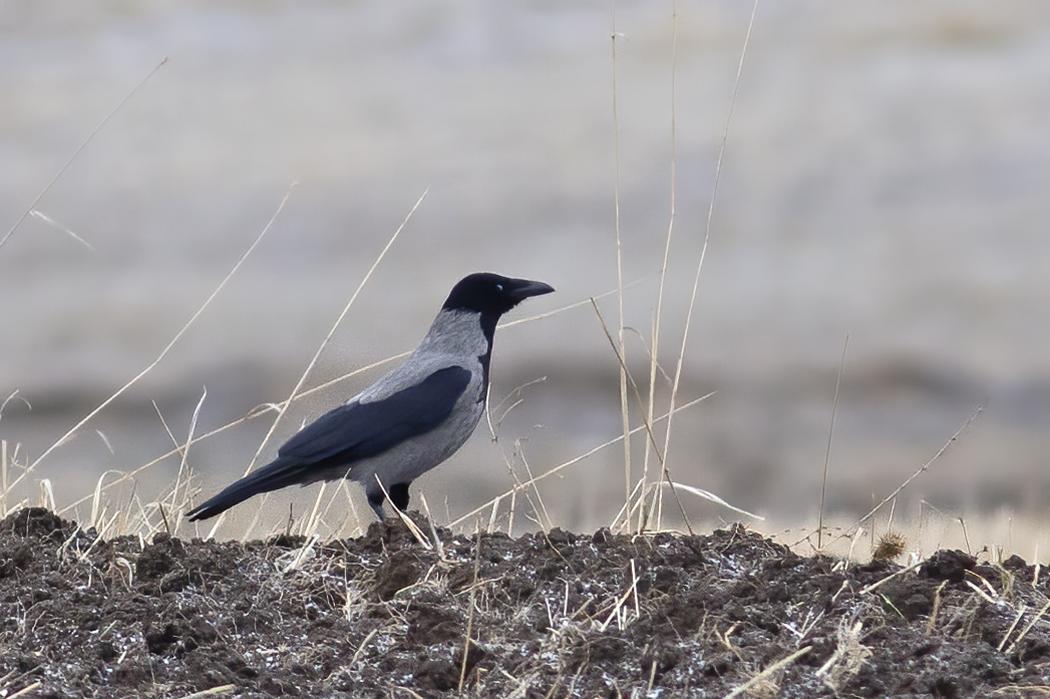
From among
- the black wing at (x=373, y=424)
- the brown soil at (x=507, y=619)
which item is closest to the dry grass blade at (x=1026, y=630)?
the brown soil at (x=507, y=619)

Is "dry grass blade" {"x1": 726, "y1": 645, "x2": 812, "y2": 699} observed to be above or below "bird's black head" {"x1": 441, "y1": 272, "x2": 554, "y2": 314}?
below

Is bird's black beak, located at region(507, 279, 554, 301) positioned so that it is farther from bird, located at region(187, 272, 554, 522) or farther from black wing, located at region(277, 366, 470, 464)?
black wing, located at region(277, 366, 470, 464)

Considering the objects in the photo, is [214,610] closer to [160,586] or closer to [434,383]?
[160,586]

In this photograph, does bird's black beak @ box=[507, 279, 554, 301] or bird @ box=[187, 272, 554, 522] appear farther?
bird's black beak @ box=[507, 279, 554, 301]

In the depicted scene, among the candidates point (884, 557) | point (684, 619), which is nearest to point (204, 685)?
point (684, 619)

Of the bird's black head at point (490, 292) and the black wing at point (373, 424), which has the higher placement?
the bird's black head at point (490, 292)

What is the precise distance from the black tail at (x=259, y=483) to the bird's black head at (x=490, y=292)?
1087 mm

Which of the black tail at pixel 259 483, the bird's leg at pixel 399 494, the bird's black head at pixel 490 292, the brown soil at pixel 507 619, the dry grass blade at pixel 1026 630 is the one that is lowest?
the bird's leg at pixel 399 494

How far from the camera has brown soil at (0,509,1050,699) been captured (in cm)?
246

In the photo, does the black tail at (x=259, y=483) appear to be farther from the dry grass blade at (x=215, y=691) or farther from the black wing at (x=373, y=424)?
the dry grass blade at (x=215, y=691)

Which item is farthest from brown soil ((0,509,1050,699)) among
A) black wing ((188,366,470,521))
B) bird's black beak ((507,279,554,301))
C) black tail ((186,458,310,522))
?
bird's black beak ((507,279,554,301))

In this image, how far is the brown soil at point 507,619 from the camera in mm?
2465

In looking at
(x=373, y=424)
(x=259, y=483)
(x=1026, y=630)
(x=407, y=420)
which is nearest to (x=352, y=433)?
(x=373, y=424)

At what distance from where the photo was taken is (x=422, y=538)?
3.16 meters
